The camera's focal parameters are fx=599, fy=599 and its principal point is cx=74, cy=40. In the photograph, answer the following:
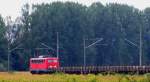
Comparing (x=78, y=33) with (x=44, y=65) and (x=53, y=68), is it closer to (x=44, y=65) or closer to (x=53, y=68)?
(x=53, y=68)

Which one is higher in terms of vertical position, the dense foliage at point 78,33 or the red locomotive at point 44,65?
the dense foliage at point 78,33

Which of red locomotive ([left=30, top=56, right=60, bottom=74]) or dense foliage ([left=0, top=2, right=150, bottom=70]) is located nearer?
red locomotive ([left=30, top=56, right=60, bottom=74])

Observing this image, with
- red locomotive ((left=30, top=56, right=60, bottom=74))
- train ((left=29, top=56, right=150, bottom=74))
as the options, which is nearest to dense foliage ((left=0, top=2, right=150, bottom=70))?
red locomotive ((left=30, top=56, right=60, bottom=74))

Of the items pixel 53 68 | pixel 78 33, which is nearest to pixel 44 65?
pixel 53 68

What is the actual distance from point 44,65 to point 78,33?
34.3m

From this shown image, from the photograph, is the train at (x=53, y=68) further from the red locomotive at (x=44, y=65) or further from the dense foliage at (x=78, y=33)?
the dense foliage at (x=78, y=33)

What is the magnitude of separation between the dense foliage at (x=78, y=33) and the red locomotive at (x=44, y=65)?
2022 centimetres

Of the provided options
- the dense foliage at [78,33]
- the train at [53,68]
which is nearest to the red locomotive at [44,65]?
the train at [53,68]

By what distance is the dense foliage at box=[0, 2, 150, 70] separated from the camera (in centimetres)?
10831

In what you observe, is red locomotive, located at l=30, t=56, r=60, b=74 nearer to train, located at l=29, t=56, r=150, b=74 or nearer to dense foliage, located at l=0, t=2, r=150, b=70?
train, located at l=29, t=56, r=150, b=74

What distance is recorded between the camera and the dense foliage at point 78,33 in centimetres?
10831

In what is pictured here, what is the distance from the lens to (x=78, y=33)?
373ft

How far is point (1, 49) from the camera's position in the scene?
10494 centimetres

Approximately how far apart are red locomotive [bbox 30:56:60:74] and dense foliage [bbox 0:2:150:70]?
20.2 metres
